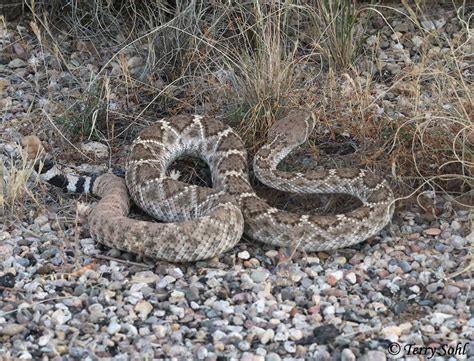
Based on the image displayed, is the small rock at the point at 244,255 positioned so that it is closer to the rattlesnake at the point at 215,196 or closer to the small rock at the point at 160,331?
the rattlesnake at the point at 215,196

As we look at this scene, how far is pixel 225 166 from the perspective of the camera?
5418mm

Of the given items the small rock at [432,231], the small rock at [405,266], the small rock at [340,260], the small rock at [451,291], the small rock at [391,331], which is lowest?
the small rock at [340,260]

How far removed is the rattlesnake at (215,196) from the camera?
466 centimetres

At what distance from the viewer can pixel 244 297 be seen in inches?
169

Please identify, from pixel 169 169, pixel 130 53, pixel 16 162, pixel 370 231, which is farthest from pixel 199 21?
pixel 370 231

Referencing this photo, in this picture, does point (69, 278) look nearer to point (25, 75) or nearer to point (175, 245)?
point (175, 245)

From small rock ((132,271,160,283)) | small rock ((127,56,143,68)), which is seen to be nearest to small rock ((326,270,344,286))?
small rock ((132,271,160,283))

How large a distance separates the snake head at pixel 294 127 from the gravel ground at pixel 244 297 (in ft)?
2.55

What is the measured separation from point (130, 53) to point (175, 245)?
258 centimetres

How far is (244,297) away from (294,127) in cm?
149

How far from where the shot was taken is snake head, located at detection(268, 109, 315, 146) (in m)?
5.41

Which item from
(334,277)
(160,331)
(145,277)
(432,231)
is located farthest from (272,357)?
(432,231)

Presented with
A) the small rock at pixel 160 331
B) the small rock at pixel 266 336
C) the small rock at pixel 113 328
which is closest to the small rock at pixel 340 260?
the small rock at pixel 266 336

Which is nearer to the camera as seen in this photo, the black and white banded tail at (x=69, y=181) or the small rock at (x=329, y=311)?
the small rock at (x=329, y=311)
